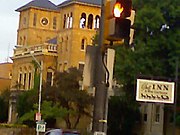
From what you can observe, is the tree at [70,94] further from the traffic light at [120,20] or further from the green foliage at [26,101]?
the traffic light at [120,20]

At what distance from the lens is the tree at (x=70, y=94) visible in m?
70.6

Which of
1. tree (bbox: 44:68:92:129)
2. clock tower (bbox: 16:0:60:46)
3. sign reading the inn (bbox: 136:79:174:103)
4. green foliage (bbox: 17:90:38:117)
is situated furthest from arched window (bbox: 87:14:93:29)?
sign reading the inn (bbox: 136:79:174:103)

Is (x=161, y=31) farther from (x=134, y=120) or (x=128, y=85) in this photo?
(x=134, y=120)

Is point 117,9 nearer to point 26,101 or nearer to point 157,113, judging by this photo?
point 157,113

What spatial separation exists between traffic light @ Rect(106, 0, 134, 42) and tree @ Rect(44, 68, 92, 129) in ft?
188

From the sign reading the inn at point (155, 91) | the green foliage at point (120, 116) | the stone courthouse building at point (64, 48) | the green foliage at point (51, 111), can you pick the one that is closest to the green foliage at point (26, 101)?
the green foliage at point (51, 111)

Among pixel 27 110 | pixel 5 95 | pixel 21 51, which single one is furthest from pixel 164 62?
pixel 21 51

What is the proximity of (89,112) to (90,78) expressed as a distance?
198ft

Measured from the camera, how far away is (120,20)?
12.6 m

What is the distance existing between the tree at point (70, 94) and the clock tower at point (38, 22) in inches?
1760

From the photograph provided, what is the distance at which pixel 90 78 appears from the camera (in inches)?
534

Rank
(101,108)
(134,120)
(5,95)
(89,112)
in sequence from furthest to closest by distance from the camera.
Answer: (5,95) < (89,112) < (134,120) < (101,108)

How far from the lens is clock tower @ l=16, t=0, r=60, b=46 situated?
11706 centimetres

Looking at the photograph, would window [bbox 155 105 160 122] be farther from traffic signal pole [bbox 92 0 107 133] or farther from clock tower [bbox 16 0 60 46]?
clock tower [bbox 16 0 60 46]
